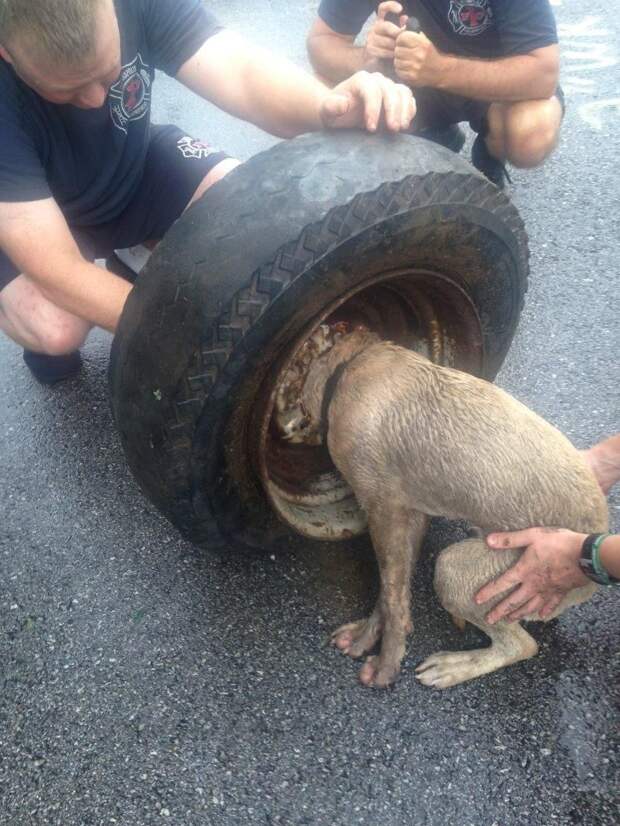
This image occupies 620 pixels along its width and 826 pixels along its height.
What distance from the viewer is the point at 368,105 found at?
Answer: 1860 mm

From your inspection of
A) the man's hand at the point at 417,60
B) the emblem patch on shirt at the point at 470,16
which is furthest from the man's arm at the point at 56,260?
the emblem patch on shirt at the point at 470,16

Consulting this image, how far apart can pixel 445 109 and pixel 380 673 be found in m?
2.66

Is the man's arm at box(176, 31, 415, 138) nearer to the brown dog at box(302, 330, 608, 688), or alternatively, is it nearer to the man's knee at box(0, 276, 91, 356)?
the brown dog at box(302, 330, 608, 688)

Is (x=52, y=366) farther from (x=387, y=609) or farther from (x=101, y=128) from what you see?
(x=387, y=609)

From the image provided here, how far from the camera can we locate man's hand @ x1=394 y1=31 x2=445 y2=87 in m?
2.85

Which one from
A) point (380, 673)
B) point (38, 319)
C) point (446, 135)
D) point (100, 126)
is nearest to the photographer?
point (380, 673)

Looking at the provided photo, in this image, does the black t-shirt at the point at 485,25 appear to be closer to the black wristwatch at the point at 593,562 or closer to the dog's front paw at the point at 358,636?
the black wristwatch at the point at 593,562

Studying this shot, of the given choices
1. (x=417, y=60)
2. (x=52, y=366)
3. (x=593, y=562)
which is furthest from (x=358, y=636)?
(x=417, y=60)

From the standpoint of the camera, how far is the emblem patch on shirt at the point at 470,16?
3.07 m

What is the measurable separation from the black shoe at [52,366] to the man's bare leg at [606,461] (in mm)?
2041

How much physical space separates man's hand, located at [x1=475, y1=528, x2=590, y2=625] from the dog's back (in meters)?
0.04

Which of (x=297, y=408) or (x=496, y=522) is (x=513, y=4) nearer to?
(x=297, y=408)

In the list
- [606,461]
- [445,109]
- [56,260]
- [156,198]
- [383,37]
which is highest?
[383,37]

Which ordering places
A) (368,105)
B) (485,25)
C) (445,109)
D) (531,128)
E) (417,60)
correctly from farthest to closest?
(445,109), (531,128), (485,25), (417,60), (368,105)
